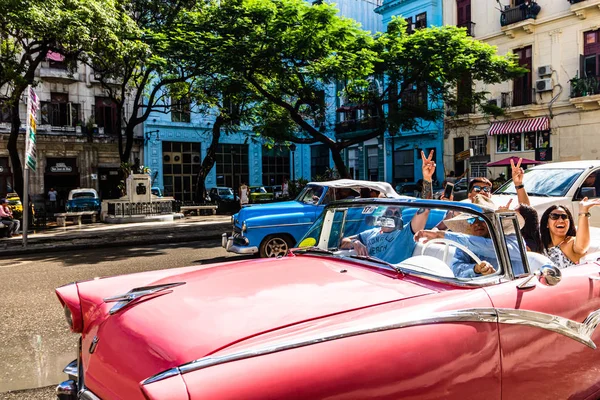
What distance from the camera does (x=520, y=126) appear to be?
27047mm

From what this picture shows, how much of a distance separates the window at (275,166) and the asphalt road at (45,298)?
27.2 m

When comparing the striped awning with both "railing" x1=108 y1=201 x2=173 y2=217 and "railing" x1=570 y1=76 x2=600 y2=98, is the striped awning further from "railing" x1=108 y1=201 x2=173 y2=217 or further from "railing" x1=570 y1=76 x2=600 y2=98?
"railing" x1=108 y1=201 x2=173 y2=217

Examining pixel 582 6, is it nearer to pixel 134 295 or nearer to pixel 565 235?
pixel 565 235

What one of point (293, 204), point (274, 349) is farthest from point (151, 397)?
point (293, 204)

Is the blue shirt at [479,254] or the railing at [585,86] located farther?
the railing at [585,86]

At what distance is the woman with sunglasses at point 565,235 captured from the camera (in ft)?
10.8

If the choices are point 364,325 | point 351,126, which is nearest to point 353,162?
point 351,126

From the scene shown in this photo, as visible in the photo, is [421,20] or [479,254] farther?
[421,20]

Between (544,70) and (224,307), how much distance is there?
28.8m

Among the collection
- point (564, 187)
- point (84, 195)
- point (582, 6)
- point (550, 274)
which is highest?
point (582, 6)

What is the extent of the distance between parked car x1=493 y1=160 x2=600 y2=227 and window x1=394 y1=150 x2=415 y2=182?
24.6 m

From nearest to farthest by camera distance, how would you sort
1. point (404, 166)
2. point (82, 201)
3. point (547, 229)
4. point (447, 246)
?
1. point (447, 246)
2. point (547, 229)
3. point (82, 201)
4. point (404, 166)

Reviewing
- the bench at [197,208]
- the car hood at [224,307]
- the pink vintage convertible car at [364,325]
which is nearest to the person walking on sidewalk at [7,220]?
the bench at [197,208]

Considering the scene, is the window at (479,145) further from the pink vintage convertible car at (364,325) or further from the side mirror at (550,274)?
the side mirror at (550,274)
